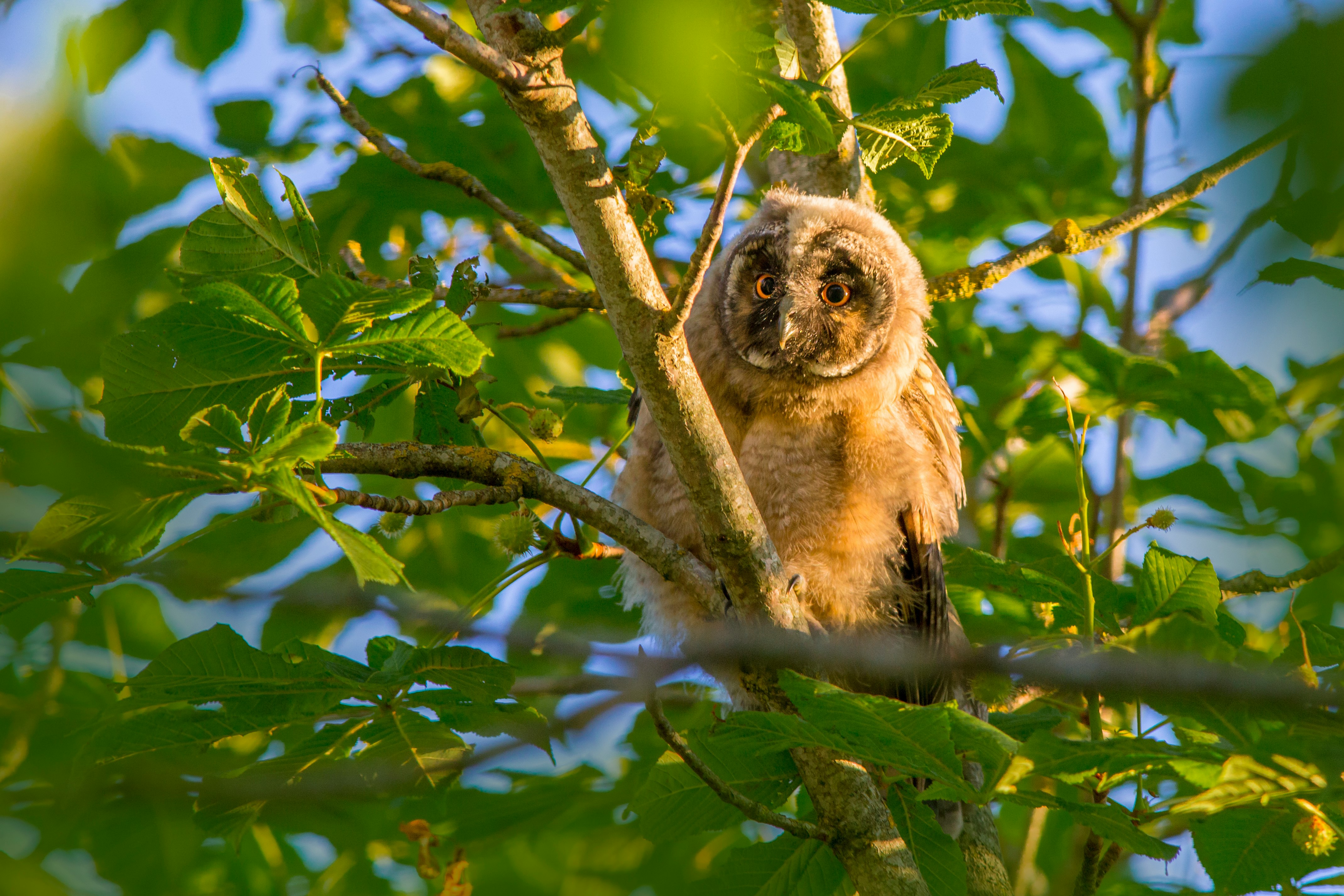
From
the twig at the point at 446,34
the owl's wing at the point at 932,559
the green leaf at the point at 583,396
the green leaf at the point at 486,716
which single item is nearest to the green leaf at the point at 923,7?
the twig at the point at 446,34

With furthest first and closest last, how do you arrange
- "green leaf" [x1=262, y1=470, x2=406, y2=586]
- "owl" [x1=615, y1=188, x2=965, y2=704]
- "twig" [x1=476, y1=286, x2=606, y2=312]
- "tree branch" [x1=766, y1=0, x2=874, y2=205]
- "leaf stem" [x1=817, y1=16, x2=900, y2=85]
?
"owl" [x1=615, y1=188, x2=965, y2=704]
"tree branch" [x1=766, y1=0, x2=874, y2=205]
"twig" [x1=476, y1=286, x2=606, y2=312]
"leaf stem" [x1=817, y1=16, x2=900, y2=85]
"green leaf" [x1=262, y1=470, x2=406, y2=586]

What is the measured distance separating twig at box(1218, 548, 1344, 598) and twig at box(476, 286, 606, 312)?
182 cm

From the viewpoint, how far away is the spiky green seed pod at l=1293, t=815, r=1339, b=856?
1.90 metres

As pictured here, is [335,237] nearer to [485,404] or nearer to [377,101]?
[377,101]

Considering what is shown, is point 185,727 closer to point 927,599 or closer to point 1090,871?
point 1090,871

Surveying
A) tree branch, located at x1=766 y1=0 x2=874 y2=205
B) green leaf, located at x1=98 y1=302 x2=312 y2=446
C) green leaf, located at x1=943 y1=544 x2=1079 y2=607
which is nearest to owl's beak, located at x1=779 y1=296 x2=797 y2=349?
tree branch, located at x1=766 y1=0 x2=874 y2=205

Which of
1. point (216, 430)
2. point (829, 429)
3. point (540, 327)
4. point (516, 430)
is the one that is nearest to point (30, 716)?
point (216, 430)

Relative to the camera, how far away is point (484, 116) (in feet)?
12.2

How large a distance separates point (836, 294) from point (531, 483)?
210cm

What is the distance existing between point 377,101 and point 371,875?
2.55 m

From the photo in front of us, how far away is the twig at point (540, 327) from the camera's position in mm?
3277

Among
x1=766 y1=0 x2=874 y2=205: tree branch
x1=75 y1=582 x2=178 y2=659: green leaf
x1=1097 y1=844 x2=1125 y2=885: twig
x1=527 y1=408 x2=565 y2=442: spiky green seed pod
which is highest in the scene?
x1=766 y1=0 x2=874 y2=205: tree branch

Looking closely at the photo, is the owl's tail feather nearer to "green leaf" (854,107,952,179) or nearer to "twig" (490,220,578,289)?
"green leaf" (854,107,952,179)

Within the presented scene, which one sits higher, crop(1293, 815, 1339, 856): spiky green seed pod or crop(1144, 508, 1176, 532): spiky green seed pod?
crop(1144, 508, 1176, 532): spiky green seed pod
